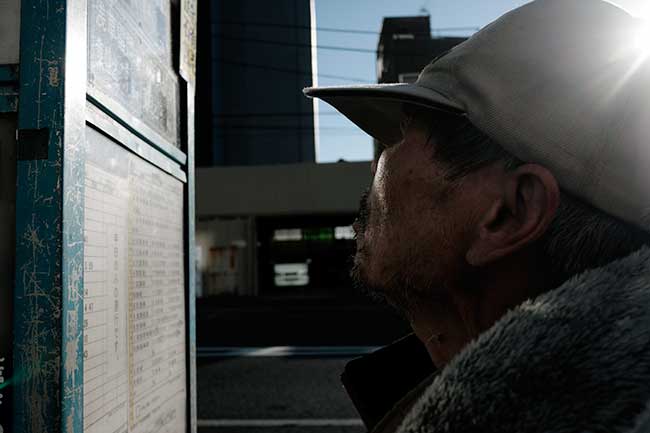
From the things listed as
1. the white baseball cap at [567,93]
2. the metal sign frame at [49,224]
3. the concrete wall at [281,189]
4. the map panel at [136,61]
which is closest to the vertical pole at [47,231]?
the metal sign frame at [49,224]

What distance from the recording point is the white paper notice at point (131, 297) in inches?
44.9

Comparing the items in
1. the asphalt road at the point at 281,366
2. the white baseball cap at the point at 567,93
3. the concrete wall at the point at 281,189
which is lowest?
the asphalt road at the point at 281,366

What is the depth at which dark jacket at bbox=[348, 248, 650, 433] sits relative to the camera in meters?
0.54

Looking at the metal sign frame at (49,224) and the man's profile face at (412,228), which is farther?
the metal sign frame at (49,224)

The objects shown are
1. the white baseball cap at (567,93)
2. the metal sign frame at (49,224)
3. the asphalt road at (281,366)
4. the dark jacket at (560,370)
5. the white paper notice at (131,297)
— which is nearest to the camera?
the dark jacket at (560,370)

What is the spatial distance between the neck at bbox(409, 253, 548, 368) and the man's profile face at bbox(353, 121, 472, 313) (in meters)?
0.03

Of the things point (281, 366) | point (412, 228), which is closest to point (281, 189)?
point (281, 366)

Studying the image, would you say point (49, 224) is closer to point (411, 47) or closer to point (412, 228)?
point (412, 228)

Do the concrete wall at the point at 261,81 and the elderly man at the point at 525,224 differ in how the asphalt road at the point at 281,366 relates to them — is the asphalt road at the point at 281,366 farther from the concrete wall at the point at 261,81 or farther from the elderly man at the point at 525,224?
the concrete wall at the point at 261,81

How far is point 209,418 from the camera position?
13.2ft

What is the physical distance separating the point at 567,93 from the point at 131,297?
1088 millimetres

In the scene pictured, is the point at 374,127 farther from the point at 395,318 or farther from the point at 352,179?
the point at 352,179

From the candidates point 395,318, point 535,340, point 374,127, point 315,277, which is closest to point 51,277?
point 374,127

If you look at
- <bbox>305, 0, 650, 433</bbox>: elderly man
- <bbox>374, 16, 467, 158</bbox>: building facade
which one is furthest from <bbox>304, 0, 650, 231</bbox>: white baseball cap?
<bbox>374, 16, 467, 158</bbox>: building facade
